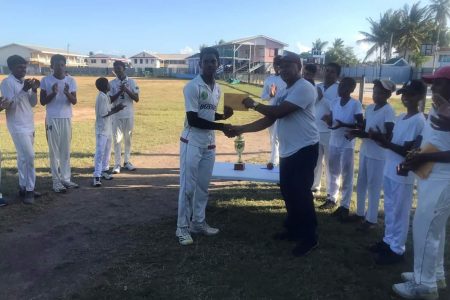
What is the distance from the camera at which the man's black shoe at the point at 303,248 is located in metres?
4.67

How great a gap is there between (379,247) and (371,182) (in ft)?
2.87

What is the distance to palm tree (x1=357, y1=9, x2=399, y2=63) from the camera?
70.4 m

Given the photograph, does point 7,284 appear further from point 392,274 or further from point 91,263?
point 392,274

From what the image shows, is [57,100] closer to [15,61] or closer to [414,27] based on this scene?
[15,61]

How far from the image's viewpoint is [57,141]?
6.98 metres

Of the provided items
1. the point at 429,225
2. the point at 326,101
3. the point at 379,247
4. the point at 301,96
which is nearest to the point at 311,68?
the point at 326,101

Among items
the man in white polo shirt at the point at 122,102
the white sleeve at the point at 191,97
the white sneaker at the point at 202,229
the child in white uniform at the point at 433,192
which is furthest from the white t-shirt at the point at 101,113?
the child in white uniform at the point at 433,192

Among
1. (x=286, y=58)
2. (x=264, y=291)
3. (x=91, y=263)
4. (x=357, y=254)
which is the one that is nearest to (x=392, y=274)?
(x=357, y=254)

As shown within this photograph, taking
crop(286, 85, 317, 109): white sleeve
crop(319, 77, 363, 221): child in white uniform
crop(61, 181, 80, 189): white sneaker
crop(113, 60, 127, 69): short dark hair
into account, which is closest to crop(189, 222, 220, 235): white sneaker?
crop(319, 77, 363, 221): child in white uniform

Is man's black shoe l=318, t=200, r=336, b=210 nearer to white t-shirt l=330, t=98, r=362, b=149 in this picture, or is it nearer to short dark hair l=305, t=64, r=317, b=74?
white t-shirt l=330, t=98, r=362, b=149

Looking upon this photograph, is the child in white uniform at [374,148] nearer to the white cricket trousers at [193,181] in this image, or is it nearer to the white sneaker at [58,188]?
the white cricket trousers at [193,181]

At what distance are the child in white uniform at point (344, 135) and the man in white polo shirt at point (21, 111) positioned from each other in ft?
15.2

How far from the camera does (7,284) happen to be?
13.1 feet

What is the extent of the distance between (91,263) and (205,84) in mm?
2407
